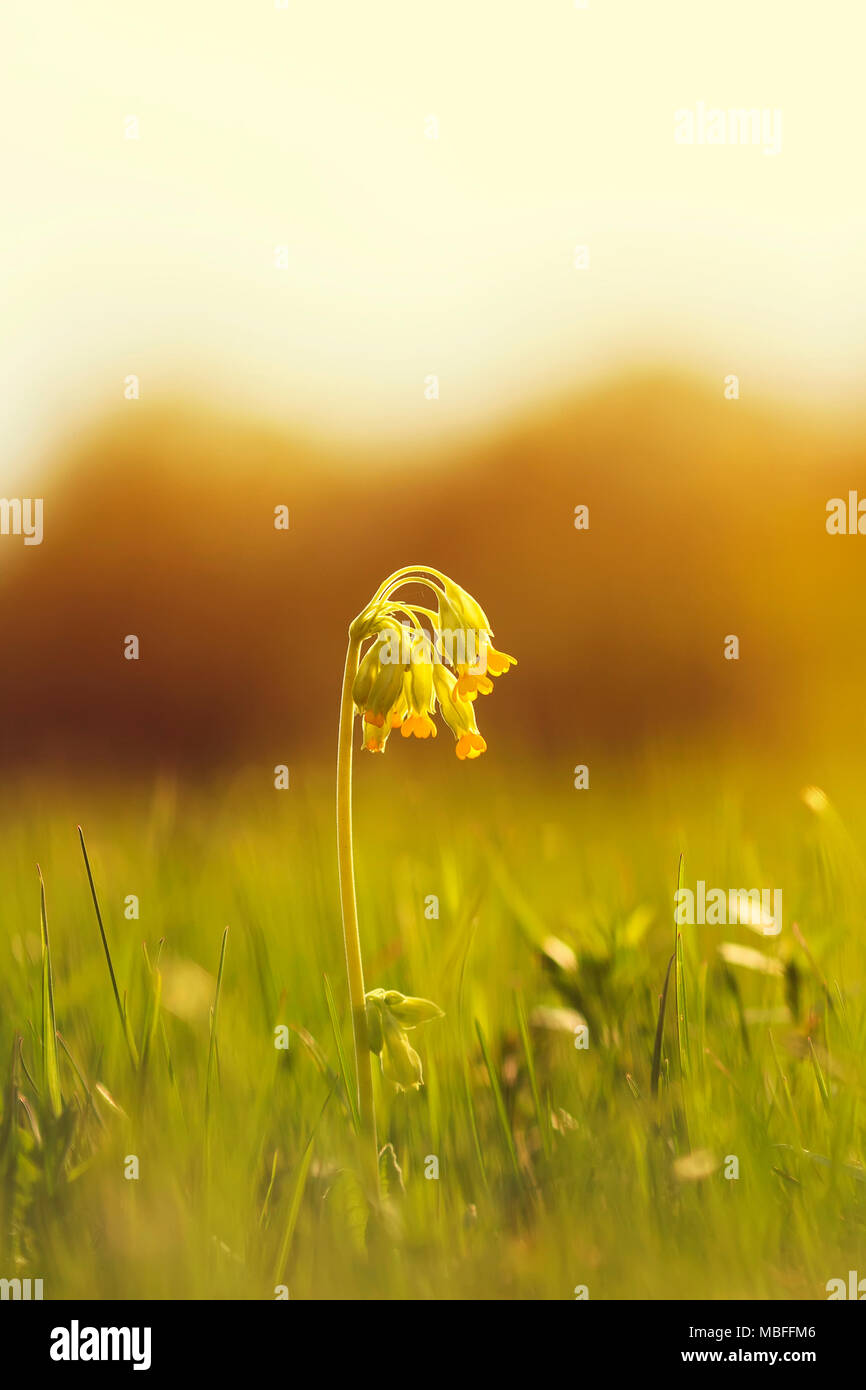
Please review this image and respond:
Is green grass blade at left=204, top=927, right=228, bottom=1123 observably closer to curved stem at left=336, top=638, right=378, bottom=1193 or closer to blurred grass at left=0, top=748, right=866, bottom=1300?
blurred grass at left=0, top=748, right=866, bottom=1300

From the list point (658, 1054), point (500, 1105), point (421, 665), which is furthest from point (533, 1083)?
point (421, 665)

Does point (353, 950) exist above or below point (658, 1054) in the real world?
above

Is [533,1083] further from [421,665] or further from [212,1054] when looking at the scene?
[421,665]

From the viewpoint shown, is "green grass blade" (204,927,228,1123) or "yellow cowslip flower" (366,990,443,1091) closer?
"yellow cowslip flower" (366,990,443,1091)

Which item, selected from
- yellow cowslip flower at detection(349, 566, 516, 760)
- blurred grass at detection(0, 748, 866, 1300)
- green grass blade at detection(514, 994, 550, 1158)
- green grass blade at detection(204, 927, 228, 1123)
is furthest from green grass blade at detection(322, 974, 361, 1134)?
yellow cowslip flower at detection(349, 566, 516, 760)

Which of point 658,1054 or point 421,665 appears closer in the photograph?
point 421,665

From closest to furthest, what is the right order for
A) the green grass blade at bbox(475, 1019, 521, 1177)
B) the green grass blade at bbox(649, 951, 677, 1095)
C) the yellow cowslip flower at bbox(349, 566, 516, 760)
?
the yellow cowslip flower at bbox(349, 566, 516, 760), the green grass blade at bbox(475, 1019, 521, 1177), the green grass blade at bbox(649, 951, 677, 1095)

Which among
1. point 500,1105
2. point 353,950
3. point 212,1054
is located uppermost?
point 353,950

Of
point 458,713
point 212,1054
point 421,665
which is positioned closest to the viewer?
point 421,665

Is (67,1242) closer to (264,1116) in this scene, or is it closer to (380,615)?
(264,1116)
